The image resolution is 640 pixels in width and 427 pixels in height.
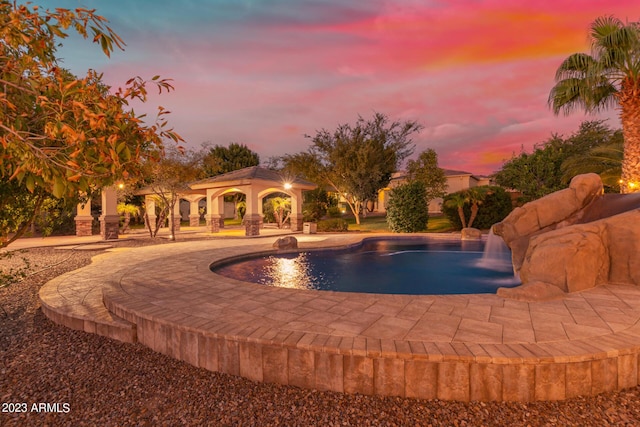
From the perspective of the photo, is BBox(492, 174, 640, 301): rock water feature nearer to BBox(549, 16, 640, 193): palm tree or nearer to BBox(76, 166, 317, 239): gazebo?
BBox(549, 16, 640, 193): palm tree

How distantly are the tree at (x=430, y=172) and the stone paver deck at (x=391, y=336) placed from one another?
2247 cm

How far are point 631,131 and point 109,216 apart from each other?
78.1ft

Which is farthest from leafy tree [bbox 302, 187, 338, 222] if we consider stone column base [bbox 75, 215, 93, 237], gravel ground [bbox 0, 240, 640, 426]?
gravel ground [bbox 0, 240, 640, 426]

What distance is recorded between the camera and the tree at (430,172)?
26797 mm

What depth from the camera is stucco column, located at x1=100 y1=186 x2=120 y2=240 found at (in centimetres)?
1561

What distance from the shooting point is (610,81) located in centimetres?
1170

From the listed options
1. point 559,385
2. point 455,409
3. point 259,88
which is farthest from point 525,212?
point 259,88

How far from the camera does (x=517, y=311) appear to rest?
4.15 metres

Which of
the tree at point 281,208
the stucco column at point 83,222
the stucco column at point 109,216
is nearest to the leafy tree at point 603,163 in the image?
the tree at point 281,208

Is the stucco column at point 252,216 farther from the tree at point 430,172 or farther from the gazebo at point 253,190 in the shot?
the tree at point 430,172

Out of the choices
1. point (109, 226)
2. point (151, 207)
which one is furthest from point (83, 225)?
point (151, 207)

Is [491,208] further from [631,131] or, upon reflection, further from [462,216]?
[631,131]

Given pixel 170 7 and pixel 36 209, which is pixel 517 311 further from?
pixel 170 7

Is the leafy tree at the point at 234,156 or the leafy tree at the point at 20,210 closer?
the leafy tree at the point at 20,210
